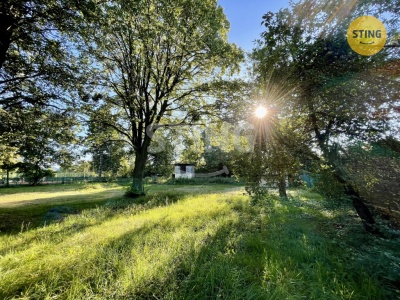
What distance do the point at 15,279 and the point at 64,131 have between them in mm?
6898

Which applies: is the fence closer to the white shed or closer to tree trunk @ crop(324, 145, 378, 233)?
the white shed

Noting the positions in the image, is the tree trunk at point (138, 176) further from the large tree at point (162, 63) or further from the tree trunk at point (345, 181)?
the tree trunk at point (345, 181)

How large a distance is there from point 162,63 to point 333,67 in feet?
29.9

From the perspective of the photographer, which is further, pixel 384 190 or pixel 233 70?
pixel 233 70

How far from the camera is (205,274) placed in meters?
2.69

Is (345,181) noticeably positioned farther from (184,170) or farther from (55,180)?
(55,180)

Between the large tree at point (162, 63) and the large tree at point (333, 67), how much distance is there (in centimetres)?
536

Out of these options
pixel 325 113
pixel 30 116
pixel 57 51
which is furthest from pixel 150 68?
pixel 325 113

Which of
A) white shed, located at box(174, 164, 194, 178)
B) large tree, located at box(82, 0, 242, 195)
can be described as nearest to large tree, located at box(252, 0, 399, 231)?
large tree, located at box(82, 0, 242, 195)

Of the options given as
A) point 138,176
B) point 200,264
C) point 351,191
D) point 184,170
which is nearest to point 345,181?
point 351,191

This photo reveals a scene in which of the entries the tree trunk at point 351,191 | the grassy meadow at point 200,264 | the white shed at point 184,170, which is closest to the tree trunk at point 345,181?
the tree trunk at point 351,191

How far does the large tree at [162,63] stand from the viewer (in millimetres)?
8117

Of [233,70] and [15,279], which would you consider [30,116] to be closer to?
[15,279]

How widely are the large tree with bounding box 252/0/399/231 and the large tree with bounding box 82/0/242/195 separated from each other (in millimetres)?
5357
